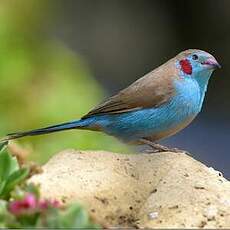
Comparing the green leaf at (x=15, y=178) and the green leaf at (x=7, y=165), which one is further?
the green leaf at (x=7, y=165)

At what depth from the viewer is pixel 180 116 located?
5078mm

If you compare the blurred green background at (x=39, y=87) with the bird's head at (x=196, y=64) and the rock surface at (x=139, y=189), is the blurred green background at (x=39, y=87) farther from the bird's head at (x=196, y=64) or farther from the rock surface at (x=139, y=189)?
the rock surface at (x=139, y=189)

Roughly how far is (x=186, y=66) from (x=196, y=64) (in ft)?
0.27

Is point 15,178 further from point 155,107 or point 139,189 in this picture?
point 155,107

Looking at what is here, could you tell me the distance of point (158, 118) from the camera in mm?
5113

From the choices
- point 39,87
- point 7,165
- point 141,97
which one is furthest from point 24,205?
point 39,87

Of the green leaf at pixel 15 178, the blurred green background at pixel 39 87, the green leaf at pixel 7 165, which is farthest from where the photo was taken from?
the blurred green background at pixel 39 87

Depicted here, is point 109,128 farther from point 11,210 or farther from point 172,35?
point 172,35

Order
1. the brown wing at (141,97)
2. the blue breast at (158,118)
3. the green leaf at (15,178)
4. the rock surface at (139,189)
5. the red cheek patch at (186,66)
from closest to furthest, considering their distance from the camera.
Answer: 1. the green leaf at (15,178)
2. the rock surface at (139,189)
3. the blue breast at (158,118)
4. the brown wing at (141,97)
5. the red cheek patch at (186,66)

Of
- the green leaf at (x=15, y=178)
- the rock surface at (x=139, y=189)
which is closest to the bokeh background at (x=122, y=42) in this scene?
the rock surface at (x=139, y=189)

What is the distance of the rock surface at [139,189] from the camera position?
10.2ft

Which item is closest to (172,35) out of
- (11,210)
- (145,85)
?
(145,85)

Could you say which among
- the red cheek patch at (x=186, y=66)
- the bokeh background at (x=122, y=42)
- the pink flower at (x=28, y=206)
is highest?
the pink flower at (x=28, y=206)

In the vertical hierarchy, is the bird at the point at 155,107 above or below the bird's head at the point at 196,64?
below
